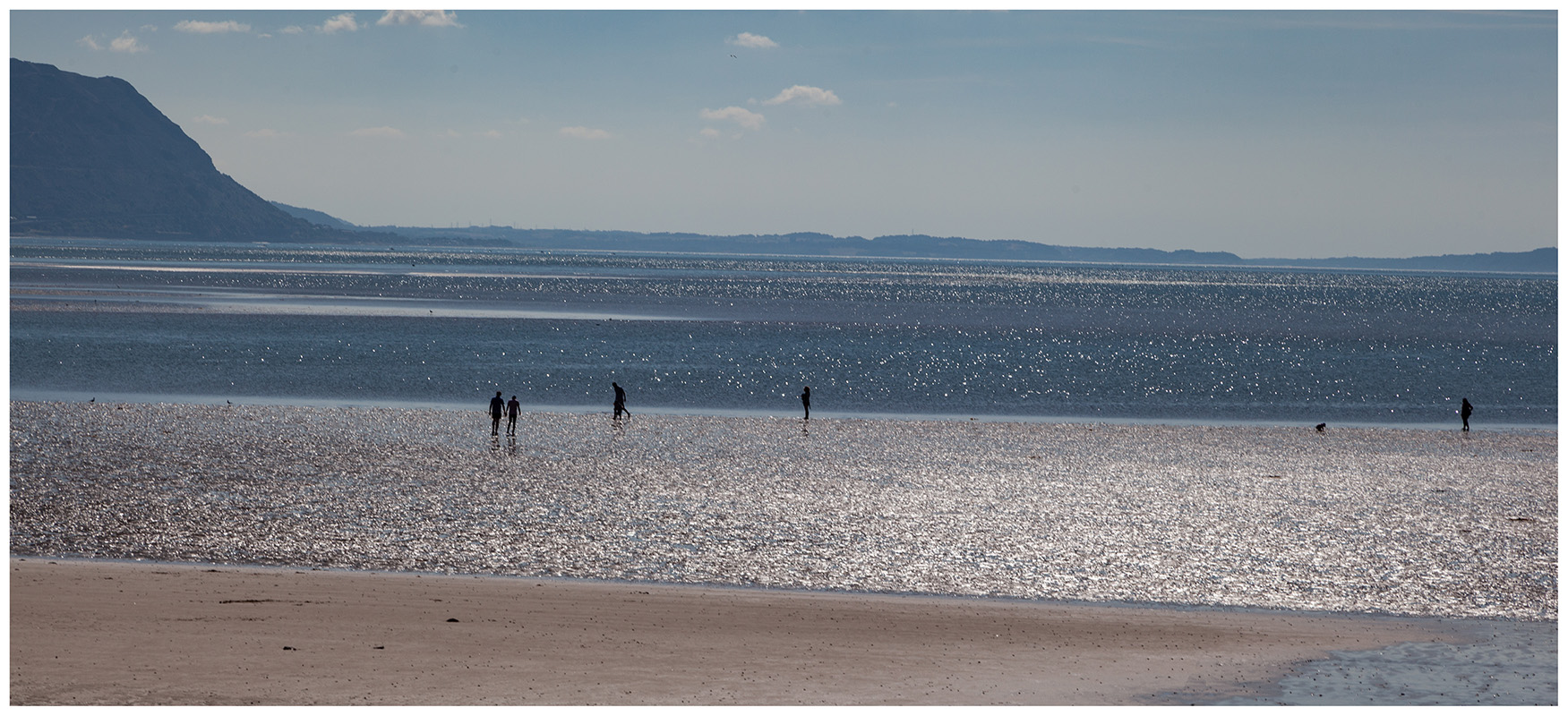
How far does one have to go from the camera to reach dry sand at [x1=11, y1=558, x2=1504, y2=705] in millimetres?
10602

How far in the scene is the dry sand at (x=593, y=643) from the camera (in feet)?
34.8

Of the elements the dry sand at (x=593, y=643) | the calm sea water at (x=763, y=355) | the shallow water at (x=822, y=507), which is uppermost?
the dry sand at (x=593, y=643)

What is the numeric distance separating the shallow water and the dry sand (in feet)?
3.89

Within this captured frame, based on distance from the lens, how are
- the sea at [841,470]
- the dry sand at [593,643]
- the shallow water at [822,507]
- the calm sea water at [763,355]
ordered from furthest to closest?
the calm sea water at [763,355], the shallow water at [822,507], the sea at [841,470], the dry sand at [593,643]

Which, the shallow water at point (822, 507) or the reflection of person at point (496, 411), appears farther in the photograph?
the reflection of person at point (496, 411)

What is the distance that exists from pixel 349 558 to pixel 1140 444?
1931 cm

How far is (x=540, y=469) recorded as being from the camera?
23.7 metres

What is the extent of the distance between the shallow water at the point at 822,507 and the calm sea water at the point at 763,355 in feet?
25.0

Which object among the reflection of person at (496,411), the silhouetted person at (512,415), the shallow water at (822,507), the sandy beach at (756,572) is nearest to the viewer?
the sandy beach at (756,572)

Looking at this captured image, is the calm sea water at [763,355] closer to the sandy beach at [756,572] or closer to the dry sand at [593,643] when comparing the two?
the sandy beach at [756,572]

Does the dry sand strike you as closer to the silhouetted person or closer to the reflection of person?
the reflection of person

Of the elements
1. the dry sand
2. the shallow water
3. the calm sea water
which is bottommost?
the calm sea water

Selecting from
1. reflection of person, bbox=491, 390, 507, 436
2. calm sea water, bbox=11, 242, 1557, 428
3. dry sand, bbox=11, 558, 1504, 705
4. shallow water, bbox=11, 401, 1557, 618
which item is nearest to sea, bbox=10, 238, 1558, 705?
shallow water, bbox=11, 401, 1557, 618

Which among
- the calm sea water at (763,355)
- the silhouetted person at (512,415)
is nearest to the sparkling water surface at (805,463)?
the calm sea water at (763,355)
